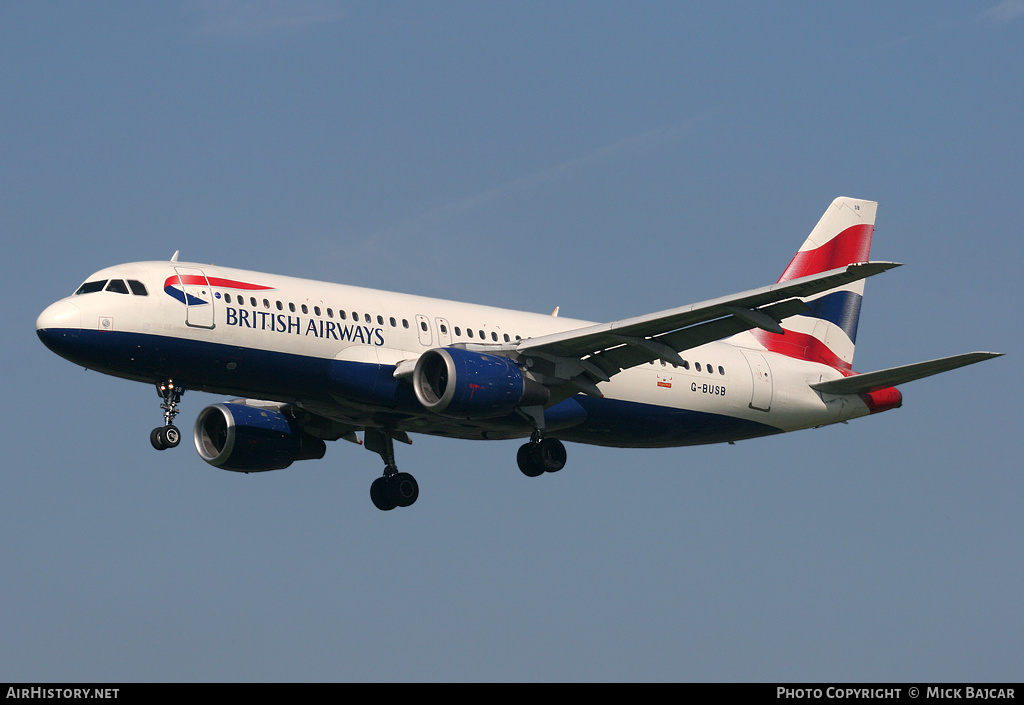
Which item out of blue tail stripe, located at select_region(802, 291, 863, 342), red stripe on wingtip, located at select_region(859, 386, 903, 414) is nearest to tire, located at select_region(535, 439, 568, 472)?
red stripe on wingtip, located at select_region(859, 386, 903, 414)

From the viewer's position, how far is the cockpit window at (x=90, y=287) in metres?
35.6

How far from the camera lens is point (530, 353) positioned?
3812 centimetres

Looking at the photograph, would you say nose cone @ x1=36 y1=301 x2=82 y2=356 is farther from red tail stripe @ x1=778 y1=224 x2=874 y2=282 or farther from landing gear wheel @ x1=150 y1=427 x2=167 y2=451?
red tail stripe @ x1=778 y1=224 x2=874 y2=282

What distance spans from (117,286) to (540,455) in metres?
11.9

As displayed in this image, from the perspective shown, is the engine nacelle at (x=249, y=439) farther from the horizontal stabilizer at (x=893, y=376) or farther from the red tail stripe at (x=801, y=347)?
the horizontal stabilizer at (x=893, y=376)

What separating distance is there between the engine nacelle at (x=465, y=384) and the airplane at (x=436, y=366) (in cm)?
4

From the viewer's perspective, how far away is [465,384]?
36188mm

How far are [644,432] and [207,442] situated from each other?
12611mm

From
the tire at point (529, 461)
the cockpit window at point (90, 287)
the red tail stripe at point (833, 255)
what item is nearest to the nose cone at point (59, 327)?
the cockpit window at point (90, 287)

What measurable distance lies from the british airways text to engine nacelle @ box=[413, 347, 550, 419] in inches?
67.6

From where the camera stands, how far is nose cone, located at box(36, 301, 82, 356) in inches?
1362
